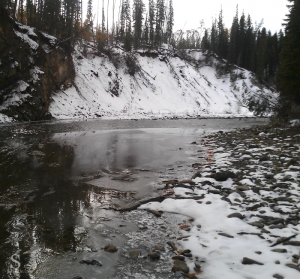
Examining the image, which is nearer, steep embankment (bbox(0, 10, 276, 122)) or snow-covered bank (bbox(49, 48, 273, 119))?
steep embankment (bbox(0, 10, 276, 122))

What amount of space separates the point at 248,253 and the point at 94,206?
2992 millimetres

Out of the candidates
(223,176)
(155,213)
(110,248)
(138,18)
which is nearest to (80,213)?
(110,248)

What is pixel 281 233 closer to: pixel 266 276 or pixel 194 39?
pixel 266 276

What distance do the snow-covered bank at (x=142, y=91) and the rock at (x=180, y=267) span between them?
24.8 metres

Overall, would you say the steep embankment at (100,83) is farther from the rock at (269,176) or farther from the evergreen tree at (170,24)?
the rock at (269,176)

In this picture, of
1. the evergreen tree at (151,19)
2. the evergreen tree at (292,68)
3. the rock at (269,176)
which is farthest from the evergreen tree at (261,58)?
the rock at (269,176)

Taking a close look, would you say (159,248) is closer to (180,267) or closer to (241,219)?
(180,267)

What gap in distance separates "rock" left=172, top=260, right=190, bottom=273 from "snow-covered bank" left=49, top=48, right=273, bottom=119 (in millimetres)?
24801

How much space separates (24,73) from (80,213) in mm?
22407

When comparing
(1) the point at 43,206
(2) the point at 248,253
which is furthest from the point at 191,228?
(1) the point at 43,206

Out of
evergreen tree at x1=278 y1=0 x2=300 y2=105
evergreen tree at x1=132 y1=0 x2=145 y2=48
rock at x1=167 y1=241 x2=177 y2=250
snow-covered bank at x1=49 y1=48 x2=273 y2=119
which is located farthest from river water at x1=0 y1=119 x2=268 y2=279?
evergreen tree at x1=132 y1=0 x2=145 y2=48

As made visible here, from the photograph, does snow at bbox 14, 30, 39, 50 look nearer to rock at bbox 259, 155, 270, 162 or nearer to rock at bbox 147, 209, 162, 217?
rock at bbox 259, 155, 270, 162

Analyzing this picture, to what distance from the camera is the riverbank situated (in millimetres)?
2947

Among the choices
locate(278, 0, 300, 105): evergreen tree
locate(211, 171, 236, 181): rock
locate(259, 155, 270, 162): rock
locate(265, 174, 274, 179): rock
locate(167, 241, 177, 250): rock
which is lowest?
locate(167, 241, 177, 250): rock
